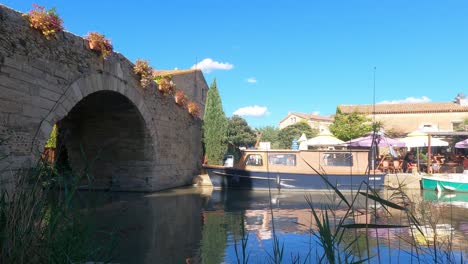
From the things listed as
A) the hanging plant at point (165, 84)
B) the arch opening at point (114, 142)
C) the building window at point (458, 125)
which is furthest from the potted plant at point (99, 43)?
the building window at point (458, 125)

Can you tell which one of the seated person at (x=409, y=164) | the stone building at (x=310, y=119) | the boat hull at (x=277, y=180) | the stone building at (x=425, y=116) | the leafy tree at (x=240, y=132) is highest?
the stone building at (x=310, y=119)

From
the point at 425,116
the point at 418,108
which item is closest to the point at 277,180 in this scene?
the point at 425,116

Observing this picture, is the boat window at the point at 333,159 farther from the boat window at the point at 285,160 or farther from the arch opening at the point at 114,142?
the arch opening at the point at 114,142

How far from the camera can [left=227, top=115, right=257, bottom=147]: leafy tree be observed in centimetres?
2664

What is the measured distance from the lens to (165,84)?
12.5m

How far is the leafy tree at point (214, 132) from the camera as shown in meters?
16.7

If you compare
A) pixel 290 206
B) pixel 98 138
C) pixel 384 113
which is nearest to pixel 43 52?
pixel 98 138

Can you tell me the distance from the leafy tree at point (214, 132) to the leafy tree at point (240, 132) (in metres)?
9.23

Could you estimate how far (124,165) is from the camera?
12.3m

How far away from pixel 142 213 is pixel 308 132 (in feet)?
108

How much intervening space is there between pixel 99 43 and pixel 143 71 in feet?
7.13

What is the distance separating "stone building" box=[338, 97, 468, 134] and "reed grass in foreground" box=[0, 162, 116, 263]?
2614 centimetres

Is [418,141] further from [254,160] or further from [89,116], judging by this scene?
[89,116]

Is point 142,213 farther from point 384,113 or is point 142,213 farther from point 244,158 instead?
point 384,113
